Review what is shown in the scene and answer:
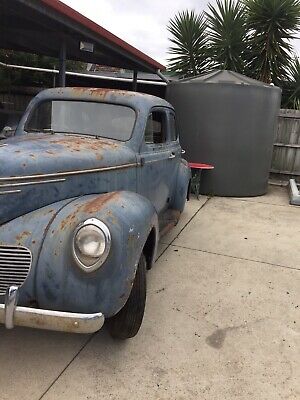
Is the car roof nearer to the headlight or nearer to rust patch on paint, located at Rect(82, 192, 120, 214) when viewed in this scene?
rust patch on paint, located at Rect(82, 192, 120, 214)

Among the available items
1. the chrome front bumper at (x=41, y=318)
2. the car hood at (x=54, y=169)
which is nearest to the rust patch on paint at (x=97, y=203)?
the car hood at (x=54, y=169)

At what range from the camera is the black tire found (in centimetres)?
248

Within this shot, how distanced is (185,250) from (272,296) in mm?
1242

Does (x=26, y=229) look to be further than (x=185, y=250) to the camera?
No

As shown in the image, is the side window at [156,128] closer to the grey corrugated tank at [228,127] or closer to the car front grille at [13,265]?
the car front grille at [13,265]

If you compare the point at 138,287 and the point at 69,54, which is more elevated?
the point at 69,54

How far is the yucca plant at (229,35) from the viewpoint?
385 inches

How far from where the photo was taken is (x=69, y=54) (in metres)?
9.40

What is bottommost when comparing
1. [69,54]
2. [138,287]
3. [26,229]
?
[138,287]

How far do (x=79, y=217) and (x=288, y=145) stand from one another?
7002 millimetres

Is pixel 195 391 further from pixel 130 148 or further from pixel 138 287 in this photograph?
pixel 130 148

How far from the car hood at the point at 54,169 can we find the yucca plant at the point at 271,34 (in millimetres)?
7792

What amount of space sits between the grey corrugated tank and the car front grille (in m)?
5.46

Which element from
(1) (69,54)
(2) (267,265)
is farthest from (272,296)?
(1) (69,54)
